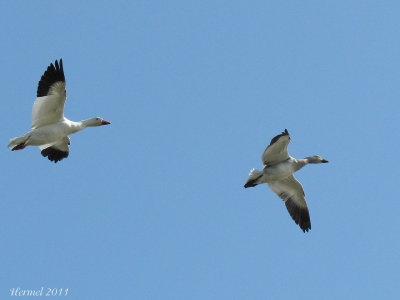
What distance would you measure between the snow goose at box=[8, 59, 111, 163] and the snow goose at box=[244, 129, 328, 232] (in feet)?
13.1

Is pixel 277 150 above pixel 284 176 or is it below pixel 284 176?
above

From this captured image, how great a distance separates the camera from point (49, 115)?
48.4 feet

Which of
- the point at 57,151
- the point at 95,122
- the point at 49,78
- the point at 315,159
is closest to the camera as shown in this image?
the point at 49,78

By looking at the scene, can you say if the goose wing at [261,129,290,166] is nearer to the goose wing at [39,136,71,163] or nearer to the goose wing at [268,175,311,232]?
the goose wing at [268,175,311,232]

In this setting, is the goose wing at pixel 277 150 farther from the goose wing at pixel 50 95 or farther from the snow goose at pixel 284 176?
the goose wing at pixel 50 95

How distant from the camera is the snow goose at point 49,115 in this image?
14.6 m

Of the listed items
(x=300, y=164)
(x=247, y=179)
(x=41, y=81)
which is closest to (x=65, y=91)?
(x=41, y=81)

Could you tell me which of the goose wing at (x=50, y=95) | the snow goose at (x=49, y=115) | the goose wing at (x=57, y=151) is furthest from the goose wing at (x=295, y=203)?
the goose wing at (x=50, y=95)

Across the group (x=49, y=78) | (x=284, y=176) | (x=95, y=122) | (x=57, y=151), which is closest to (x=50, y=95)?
(x=49, y=78)

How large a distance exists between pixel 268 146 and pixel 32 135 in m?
4.66

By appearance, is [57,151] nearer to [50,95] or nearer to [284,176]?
[50,95]

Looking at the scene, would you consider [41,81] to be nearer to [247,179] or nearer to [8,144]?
[8,144]

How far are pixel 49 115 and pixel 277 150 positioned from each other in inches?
182

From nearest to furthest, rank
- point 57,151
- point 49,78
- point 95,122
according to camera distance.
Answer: point 49,78, point 95,122, point 57,151
